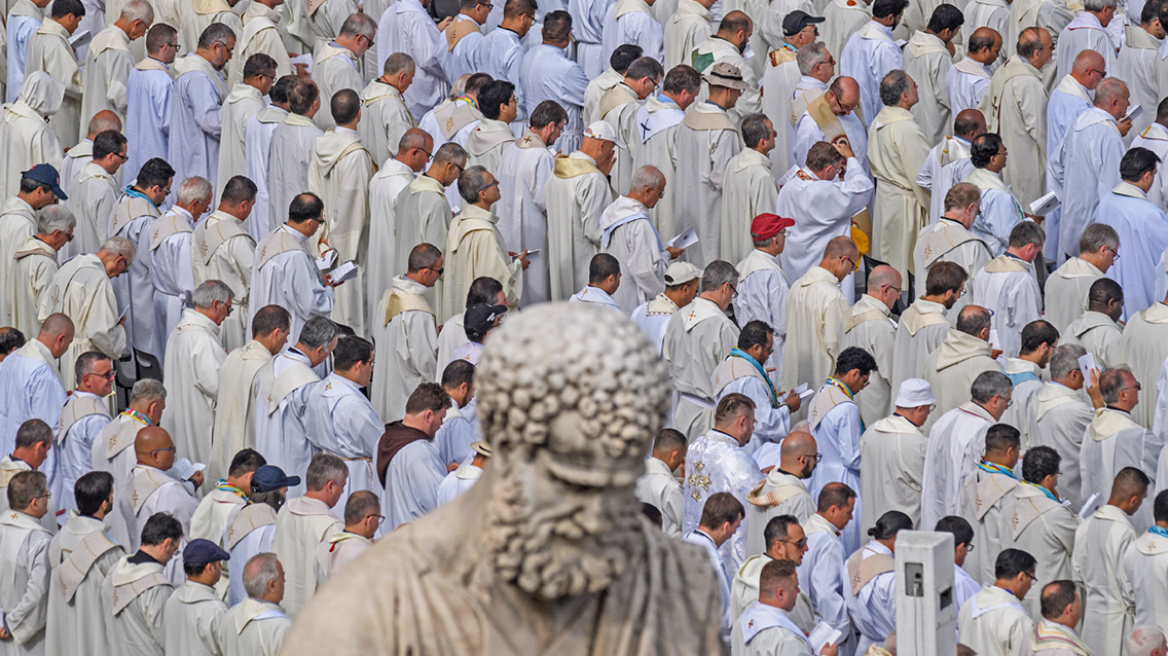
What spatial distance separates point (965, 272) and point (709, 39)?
3.63 metres

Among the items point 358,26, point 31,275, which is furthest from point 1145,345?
point 31,275

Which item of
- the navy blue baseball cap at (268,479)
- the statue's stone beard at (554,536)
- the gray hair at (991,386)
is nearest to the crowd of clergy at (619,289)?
the gray hair at (991,386)

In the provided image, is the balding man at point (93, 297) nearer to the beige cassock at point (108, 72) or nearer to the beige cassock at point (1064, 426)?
the beige cassock at point (108, 72)

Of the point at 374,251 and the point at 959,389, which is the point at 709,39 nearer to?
the point at 374,251

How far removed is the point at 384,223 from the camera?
13352 millimetres

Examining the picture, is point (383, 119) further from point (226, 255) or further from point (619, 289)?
point (619, 289)

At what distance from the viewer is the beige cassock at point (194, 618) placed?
369 inches

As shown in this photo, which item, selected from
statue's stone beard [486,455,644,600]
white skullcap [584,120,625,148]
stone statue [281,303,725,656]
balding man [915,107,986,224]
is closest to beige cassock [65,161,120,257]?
white skullcap [584,120,625,148]

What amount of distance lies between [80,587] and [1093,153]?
7.62m

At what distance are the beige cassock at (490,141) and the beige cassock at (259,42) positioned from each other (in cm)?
255

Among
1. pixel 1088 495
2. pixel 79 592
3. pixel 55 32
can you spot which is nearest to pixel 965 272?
pixel 1088 495

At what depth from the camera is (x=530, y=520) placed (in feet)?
7.14

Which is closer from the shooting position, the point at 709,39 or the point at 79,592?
the point at 79,592

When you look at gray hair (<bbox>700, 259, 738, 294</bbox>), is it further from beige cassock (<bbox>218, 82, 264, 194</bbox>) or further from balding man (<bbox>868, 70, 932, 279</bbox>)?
beige cassock (<bbox>218, 82, 264, 194</bbox>)
